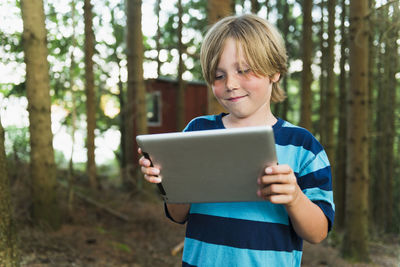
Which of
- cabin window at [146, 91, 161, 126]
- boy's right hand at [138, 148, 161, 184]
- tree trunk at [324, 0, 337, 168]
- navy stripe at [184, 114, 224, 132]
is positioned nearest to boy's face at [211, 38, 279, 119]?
navy stripe at [184, 114, 224, 132]

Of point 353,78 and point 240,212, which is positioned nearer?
point 240,212

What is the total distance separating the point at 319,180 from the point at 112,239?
5.48m

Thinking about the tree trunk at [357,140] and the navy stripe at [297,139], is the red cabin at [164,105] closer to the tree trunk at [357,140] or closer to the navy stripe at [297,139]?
the tree trunk at [357,140]

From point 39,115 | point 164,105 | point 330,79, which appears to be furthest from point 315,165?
point 164,105

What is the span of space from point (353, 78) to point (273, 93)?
525cm

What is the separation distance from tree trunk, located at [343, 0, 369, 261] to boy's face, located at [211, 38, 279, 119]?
523 cm

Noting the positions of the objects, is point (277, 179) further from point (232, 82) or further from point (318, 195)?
point (232, 82)

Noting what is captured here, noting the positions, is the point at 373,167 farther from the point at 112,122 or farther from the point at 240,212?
the point at 240,212

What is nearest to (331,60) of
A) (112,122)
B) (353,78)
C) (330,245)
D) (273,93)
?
(353,78)

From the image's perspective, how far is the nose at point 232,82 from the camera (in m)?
1.52

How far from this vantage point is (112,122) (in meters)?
16.1

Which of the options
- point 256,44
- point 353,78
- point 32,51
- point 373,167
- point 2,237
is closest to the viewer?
point 256,44

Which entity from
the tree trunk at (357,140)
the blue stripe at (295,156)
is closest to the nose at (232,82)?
the blue stripe at (295,156)

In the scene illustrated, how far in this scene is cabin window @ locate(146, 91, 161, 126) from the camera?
15.6 metres
